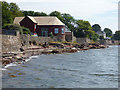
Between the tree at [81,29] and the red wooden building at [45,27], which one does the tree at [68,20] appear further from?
the red wooden building at [45,27]

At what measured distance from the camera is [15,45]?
42.2 meters

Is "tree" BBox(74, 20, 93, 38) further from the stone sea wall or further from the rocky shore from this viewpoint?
the stone sea wall

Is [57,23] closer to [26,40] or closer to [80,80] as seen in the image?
[26,40]

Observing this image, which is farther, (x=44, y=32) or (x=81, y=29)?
(x=81, y=29)

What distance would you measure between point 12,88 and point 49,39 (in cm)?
4943

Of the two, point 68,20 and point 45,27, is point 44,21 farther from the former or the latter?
point 68,20

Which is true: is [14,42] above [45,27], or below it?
below

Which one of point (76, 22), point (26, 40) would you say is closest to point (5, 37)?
point (26, 40)

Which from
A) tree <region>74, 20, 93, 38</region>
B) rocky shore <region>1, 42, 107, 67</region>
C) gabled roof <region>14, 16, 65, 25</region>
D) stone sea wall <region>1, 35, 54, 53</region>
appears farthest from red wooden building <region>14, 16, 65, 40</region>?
tree <region>74, 20, 93, 38</region>

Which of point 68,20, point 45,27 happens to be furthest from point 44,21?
point 68,20

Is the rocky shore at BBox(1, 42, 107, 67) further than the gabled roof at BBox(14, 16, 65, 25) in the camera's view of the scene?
No

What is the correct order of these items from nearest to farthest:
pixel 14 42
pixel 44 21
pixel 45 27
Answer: pixel 14 42
pixel 45 27
pixel 44 21

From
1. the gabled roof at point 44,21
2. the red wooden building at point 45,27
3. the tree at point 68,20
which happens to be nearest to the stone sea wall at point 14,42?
the red wooden building at point 45,27

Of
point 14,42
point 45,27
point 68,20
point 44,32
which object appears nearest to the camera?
point 14,42
